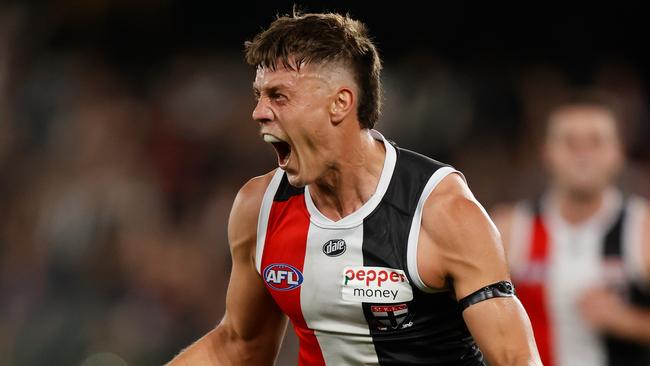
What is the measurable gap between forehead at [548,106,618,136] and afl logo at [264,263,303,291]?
9.46 ft

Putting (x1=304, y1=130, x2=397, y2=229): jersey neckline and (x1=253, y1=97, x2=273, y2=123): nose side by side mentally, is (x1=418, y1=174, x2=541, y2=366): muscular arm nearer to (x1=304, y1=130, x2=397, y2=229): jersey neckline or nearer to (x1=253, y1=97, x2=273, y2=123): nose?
(x1=304, y1=130, x2=397, y2=229): jersey neckline

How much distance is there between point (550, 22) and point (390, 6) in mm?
1475

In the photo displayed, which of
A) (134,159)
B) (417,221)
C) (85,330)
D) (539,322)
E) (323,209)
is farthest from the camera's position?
(134,159)

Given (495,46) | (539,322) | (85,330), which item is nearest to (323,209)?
(539,322)

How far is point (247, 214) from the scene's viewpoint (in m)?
3.90

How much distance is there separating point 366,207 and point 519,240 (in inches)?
108

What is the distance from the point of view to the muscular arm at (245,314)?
3.91 m

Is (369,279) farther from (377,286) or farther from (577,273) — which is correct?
(577,273)

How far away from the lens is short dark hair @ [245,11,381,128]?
11.8ft

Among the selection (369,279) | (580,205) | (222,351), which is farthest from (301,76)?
(580,205)

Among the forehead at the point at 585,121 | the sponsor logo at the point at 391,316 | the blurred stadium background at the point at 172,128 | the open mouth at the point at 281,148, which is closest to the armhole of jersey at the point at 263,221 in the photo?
the open mouth at the point at 281,148

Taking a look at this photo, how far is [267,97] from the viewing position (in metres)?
3.59

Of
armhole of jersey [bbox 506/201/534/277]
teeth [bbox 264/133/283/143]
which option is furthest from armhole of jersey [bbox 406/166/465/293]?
armhole of jersey [bbox 506/201/534/277]

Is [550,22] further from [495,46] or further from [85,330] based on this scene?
[85,330]
